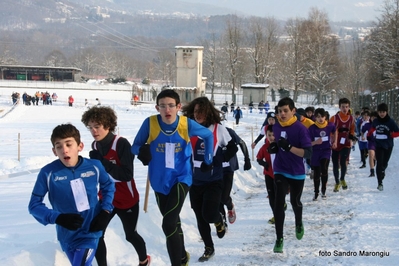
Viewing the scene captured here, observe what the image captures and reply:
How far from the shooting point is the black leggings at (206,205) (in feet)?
19.8

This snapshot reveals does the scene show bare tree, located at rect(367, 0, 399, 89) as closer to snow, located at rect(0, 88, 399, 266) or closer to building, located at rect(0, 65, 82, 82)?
snow, located at rect(0, 88, 399, 266)

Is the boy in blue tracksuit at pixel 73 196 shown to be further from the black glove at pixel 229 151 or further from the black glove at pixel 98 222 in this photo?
the black glove at pixel 229 151

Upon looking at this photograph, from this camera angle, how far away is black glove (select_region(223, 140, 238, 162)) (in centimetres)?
638

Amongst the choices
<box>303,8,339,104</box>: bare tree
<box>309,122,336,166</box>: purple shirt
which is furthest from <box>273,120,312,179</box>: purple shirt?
<box>303,8,339,104</box>: bare tree

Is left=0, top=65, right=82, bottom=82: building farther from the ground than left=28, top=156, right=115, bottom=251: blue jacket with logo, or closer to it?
farther from the ground

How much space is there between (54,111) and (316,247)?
129 ft

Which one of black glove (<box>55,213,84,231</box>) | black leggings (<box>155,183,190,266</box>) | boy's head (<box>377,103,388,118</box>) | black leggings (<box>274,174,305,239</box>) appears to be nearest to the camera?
black glove (<box>55,213,84,231</box>)

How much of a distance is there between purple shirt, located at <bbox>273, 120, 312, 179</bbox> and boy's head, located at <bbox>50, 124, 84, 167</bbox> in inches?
127

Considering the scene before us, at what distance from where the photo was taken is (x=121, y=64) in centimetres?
13838

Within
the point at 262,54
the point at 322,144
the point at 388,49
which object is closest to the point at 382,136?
the point at 322,144

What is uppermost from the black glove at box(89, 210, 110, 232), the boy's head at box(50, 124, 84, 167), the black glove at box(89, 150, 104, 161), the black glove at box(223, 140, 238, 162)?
the boy's head at box(50, 124, 84, 167)

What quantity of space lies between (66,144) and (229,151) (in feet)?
9.43

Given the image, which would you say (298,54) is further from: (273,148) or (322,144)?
(273,148)

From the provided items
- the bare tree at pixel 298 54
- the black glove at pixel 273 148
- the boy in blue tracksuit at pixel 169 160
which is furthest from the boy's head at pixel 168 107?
the bare tree at pixel 298 54
